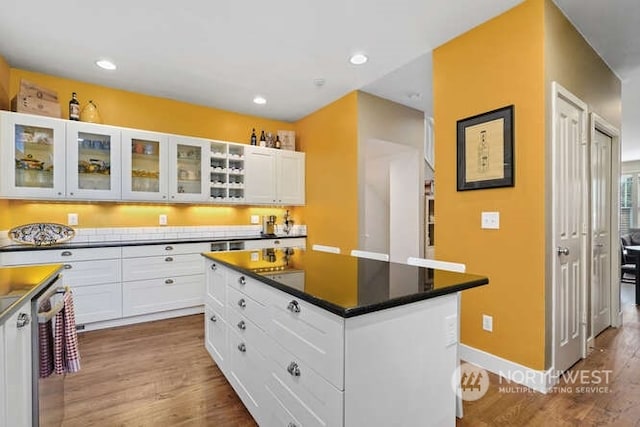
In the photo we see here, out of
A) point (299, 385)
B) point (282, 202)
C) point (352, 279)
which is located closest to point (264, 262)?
point (352, 279)

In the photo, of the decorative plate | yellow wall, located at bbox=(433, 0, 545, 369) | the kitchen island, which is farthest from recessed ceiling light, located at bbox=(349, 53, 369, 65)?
the decorative plate

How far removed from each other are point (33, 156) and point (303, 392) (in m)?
3.61

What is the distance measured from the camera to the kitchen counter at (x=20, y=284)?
107 centimetres

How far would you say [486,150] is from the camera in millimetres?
2379

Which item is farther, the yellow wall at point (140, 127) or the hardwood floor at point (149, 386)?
the yellow wall at point (140, 127)

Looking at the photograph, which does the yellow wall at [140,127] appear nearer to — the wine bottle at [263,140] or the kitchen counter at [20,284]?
the wine bottle at [263,140]

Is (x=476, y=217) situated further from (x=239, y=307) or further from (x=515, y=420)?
(x=239, y=307)

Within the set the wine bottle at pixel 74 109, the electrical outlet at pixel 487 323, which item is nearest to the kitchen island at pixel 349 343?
the electrical outlet at pixel 487 323

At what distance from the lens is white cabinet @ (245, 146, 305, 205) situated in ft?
14.4

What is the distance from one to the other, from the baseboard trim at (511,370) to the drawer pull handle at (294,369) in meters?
1.12

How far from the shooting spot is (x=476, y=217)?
2457mm

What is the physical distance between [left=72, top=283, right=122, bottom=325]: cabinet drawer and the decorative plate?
2.04ft

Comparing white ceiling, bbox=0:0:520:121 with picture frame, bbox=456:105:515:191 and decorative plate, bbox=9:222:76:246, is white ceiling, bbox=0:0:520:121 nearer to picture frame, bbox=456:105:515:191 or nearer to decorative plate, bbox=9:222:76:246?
picture frame, bbox=456:105:515:191

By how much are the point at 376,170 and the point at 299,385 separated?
171 inches
